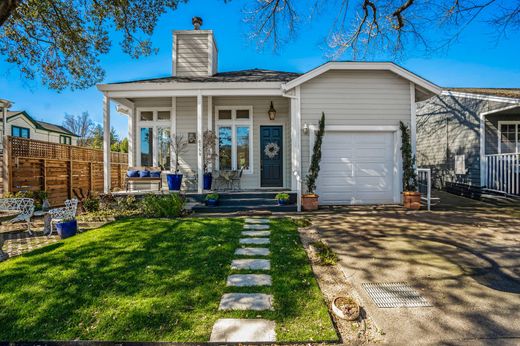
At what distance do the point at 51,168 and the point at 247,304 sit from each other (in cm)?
1032

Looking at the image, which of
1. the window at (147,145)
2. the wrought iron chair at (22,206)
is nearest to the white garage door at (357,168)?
the window at (147,145)

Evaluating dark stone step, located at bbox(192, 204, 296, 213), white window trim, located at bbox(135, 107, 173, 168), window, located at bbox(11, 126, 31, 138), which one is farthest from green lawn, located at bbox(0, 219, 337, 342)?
window, located at bbox(11, 126, 31, 138)

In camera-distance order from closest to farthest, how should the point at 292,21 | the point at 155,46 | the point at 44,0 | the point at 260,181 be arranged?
the point at 44,0, the point at 292,21, the point at 155,46, the point at 260,181

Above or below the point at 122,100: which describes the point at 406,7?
above

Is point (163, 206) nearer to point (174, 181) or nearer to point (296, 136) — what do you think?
point (174, 181)

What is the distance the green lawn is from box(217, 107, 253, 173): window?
184 inches

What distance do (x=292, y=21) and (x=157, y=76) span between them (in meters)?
5.45

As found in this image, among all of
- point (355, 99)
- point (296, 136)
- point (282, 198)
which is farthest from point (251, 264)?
point (355, 99)

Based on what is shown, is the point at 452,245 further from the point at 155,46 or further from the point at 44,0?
the point at 44,0

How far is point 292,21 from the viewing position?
6.75m

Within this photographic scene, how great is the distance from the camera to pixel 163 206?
657 cm

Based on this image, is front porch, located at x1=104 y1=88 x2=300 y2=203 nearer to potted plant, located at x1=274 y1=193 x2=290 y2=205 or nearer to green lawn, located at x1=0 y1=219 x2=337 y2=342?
potted plant, located at x1=274 y1=193 x2=290 y2=205

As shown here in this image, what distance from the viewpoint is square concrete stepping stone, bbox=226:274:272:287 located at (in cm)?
303

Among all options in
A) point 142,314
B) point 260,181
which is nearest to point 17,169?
point 260,181
